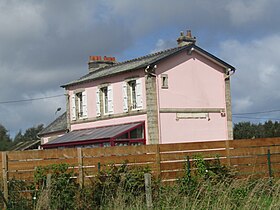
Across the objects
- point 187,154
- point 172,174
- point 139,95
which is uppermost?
point 139,95

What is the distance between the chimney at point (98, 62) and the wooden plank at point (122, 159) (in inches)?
881

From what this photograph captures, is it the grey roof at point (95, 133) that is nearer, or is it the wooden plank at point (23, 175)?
the wooden plank at point (23, 175)

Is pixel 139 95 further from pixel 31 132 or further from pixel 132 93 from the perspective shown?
pixel 31 132

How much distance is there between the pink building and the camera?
29.3 m

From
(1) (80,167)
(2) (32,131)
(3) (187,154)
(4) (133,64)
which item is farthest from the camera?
(2) (32,131)

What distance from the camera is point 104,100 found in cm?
3316

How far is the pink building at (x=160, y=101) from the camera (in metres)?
29.3

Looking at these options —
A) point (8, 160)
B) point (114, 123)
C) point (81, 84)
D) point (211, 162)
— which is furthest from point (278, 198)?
point (81, 84)

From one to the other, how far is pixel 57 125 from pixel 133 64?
11.2 meters

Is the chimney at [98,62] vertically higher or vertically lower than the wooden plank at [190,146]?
higher

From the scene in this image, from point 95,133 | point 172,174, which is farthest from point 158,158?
point 95,133

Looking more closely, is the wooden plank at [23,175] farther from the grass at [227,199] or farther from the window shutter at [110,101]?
the window shutter at [110,101]

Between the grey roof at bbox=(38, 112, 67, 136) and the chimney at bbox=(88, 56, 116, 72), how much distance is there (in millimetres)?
4817

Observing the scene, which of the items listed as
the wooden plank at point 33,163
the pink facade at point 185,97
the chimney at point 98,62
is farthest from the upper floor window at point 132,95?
the wooden plank at point 33,163
